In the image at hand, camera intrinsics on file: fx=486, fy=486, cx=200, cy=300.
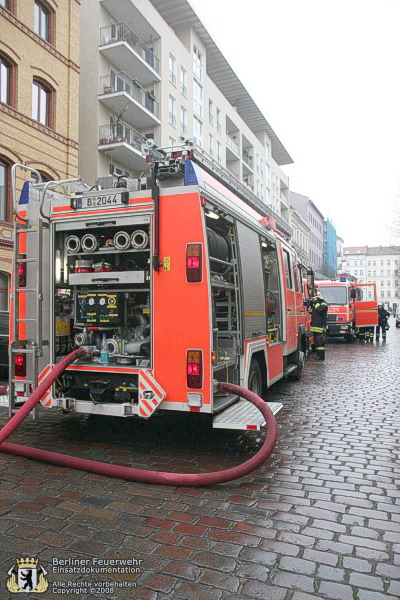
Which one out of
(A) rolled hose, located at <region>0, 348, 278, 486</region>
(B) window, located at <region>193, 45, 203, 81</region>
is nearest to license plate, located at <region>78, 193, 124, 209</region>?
(A) rolled hose, located at <region>0, 348, 278, 486</region>

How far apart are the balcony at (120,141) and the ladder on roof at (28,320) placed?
18270mm

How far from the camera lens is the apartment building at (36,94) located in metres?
17.0

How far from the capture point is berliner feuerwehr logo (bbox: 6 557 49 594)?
273 centimetres

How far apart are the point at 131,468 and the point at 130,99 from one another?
72.8 ft

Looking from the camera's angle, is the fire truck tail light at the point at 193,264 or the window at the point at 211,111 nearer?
the fire truck tail light at the point at 193,264

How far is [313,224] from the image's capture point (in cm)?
7794

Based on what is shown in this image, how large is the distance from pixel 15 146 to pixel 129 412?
15168 mm

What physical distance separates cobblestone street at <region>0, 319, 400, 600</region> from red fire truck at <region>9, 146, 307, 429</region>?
0.58 metres

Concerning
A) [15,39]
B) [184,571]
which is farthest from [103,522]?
[15,39]

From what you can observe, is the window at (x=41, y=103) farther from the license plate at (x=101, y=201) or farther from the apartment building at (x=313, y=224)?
the apartment building at (x=313, y=224)

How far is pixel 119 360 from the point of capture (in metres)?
5.26

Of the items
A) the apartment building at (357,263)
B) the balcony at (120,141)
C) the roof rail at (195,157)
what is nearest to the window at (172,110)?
the balcony at (120,141)

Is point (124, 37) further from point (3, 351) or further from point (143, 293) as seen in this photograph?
point (143, 293)

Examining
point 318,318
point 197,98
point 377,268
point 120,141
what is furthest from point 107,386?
point 377,268
